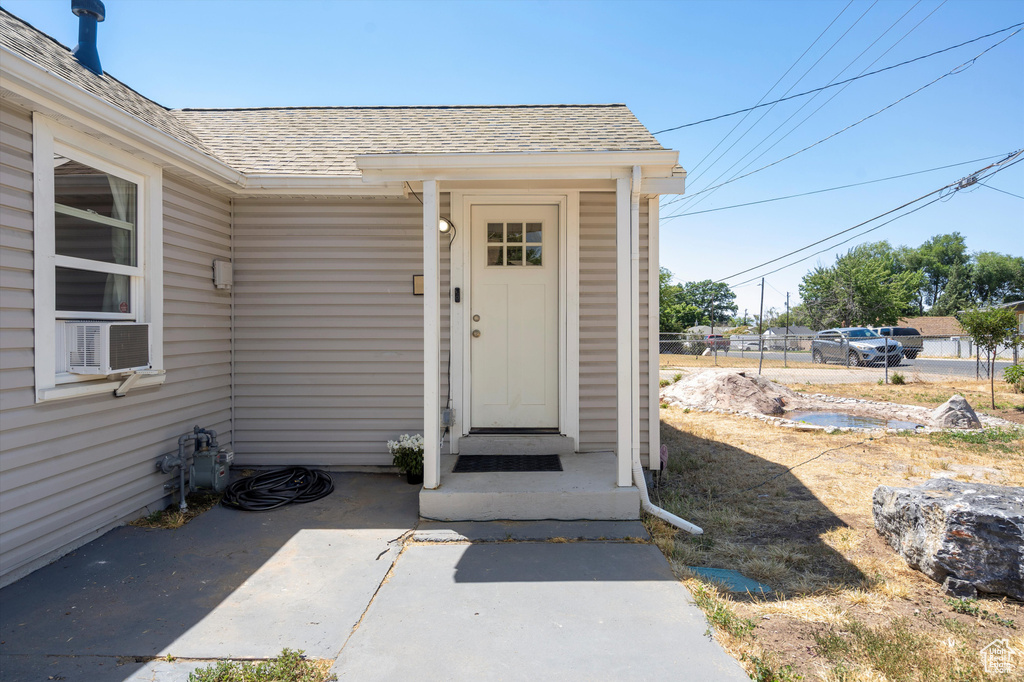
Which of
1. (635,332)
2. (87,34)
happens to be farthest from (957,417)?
(87,34)

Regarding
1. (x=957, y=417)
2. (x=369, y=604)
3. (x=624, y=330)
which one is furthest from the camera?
(x=957, y=417)

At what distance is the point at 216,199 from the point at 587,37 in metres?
9.07

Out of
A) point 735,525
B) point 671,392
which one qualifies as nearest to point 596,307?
point 735,525

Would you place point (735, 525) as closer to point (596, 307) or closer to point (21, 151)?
point (596, 307)

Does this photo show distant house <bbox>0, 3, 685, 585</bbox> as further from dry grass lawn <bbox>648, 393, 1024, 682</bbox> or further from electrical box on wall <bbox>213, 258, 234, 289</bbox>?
dry grass lawn <bbox>648, 393, 1024, 682</bbox>

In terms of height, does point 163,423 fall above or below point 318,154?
below

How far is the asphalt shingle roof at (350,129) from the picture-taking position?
389cm

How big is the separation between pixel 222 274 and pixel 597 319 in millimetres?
3177

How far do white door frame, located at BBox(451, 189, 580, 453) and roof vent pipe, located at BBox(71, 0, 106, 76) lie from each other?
2.89 m

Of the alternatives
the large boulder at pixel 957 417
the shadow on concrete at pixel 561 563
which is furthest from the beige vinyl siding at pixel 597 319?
the large boulder at pixel 957 417

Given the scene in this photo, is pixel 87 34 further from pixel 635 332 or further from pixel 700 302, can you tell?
pixel 700 302

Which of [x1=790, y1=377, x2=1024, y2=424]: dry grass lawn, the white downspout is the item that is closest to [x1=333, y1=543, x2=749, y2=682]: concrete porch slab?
the white downspout

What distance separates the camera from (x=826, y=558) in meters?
3.08

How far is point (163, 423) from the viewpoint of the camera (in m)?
3.79
